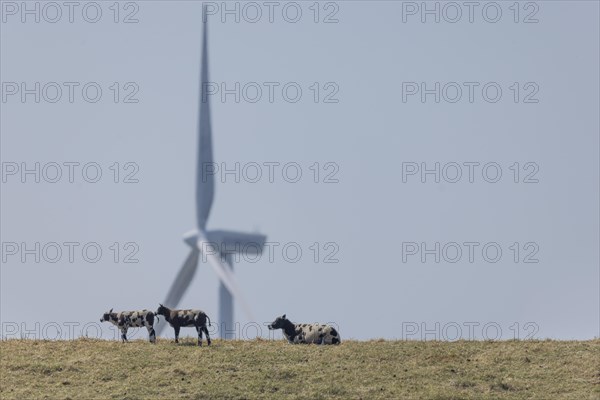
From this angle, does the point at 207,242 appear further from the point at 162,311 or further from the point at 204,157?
the point at 162,311

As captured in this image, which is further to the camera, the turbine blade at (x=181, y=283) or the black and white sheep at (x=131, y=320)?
the turbine blade at (x=181, y=283)

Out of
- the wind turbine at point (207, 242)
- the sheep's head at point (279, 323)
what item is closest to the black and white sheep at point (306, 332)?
the sheep's head at point (279, 323)

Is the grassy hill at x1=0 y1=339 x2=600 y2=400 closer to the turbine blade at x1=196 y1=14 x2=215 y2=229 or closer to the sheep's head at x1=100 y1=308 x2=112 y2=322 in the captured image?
the sheep's head at x1=100 y1=308 x2=112 y2=322

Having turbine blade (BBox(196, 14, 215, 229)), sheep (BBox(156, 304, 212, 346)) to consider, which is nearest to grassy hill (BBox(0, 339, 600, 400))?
sheep (BBox(156, 304, 212, 346))

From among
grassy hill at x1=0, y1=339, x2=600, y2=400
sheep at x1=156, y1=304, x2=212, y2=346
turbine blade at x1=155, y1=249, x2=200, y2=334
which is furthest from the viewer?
turbine blade at x1=155, y1=249, x2=200, y2=334

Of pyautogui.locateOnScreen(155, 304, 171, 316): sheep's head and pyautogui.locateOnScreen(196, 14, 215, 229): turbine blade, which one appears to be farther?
pyautogui.locateOnScreen(196, 14, 215, 229): turbine blade

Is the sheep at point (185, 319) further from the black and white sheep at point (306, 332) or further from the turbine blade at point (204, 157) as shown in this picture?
the turbine blade at point (204, 157)

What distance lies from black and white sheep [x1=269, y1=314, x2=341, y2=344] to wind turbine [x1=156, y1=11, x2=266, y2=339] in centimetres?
2734

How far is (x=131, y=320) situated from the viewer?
53.1 meters

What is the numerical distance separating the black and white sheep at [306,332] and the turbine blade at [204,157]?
31.6 m

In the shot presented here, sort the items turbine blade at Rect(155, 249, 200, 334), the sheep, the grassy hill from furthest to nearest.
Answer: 1. turbine blade at Rect(155, 249, 200, 334)
2. the sheep
3. the grassy hill

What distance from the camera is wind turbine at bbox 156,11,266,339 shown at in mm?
83562

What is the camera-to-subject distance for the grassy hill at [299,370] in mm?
46094

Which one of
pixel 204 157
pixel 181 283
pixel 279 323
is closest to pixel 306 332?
pixel 279 323
